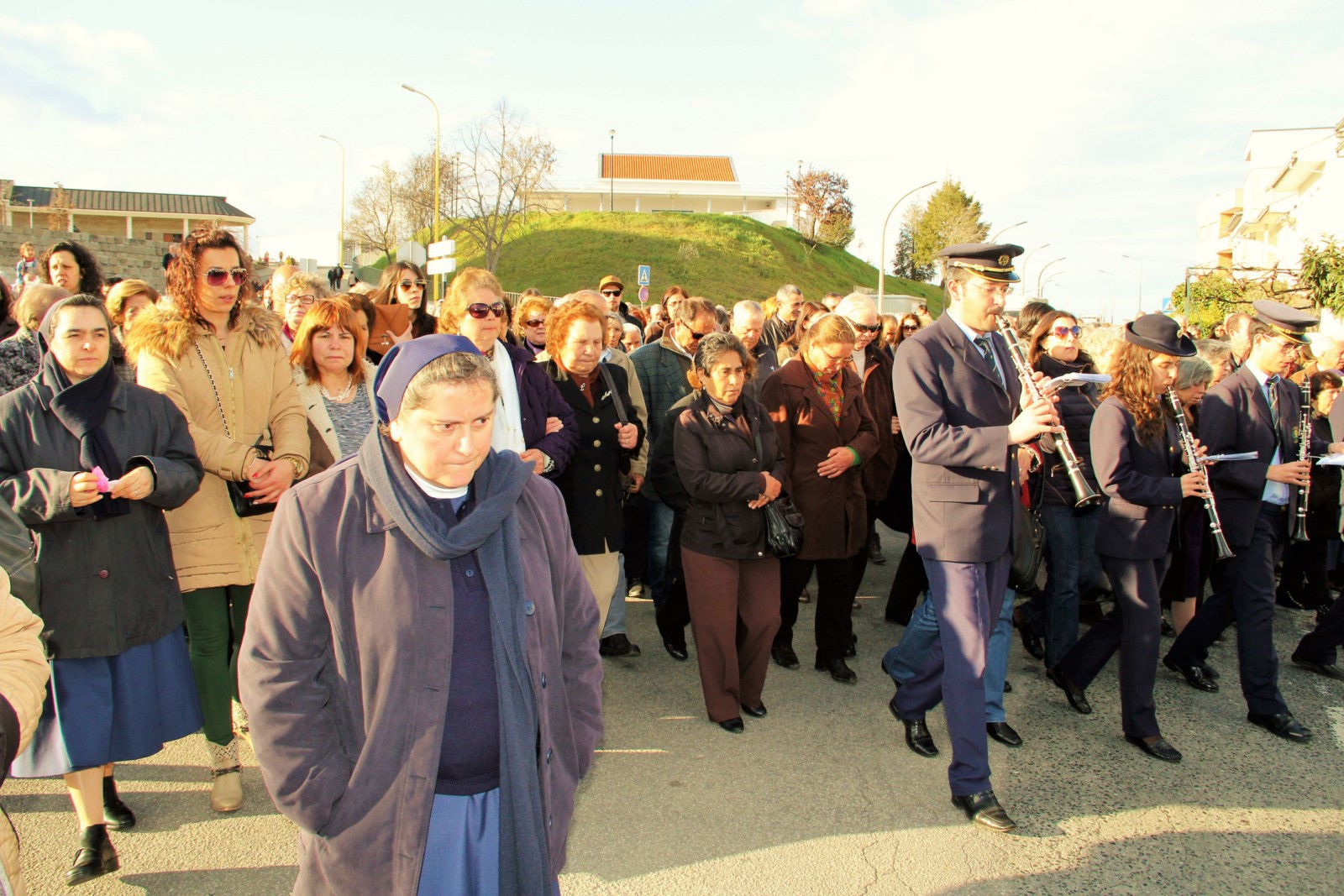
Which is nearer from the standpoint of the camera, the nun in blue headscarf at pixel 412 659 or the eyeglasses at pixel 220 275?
the nun in blue headscarf at pixel 412 659

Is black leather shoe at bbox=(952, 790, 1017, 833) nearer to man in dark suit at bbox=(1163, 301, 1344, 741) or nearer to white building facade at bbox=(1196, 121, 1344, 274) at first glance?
man in dark suit at bbox=(1163, 301, 1344, 741)

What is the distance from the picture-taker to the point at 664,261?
181 feet

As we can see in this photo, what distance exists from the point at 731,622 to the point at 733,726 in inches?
21.3

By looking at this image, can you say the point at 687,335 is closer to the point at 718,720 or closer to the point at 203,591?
the point at 718,720

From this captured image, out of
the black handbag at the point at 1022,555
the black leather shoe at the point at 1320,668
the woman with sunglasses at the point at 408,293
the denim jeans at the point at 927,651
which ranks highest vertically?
the woman with sunglasses at the point at 408,293

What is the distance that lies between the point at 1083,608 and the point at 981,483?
11.7 ft

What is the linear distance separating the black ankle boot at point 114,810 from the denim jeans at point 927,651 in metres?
3.60

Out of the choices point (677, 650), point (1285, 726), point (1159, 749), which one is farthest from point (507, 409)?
point (1285, 726)

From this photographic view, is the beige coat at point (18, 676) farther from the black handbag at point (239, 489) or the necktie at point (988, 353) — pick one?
the necktie at point (988, 353)

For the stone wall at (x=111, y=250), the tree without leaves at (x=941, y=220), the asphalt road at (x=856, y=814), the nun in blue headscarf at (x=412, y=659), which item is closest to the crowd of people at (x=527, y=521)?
the nun in blue headscarf at (x=412, y=659)

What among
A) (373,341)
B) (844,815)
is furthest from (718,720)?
(373,341)

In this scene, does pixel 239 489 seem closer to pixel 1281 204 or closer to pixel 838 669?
pixel 838 669

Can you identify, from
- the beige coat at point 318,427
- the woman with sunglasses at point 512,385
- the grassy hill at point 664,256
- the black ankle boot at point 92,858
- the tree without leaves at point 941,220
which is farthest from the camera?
the tree without leaves at point 941,220

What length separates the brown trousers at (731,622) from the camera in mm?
4930
